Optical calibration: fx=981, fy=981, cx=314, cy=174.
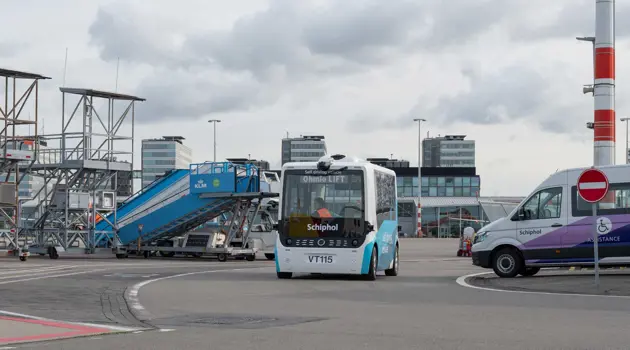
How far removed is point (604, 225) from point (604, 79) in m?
18.3

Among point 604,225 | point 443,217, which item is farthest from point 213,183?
point 443,217

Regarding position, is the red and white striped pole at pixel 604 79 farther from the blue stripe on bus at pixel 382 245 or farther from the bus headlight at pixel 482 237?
the bus headlight at pixel 482 237

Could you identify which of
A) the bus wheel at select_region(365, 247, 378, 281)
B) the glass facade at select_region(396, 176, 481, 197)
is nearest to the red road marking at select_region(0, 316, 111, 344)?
the bus wheel at select_region(365, 247, 378, 281)

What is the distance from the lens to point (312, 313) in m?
14.0

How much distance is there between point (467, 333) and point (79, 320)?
503 cm

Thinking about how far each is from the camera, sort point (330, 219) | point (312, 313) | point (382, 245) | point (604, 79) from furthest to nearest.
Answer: point (604, 79), point (382, 245), point (330, 219), point (312, 313)

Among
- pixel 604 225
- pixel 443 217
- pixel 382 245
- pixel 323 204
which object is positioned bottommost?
pixel 382 245

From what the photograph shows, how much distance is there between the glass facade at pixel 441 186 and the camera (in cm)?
13462

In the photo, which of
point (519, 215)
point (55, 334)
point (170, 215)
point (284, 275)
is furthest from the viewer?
point (170, 215)

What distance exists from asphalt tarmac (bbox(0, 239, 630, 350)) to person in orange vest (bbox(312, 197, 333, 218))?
152 cm

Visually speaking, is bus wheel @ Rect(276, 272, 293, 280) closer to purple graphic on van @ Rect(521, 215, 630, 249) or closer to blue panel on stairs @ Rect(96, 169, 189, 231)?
purple graphic on van @ Rect(521, 215, 630, 249)

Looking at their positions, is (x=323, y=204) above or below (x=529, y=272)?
above

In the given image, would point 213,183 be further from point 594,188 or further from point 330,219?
point 594,188

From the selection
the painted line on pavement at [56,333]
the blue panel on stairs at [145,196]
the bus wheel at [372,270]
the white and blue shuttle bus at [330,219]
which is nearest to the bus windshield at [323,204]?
the white and blue shuttle bus at [330,219]
